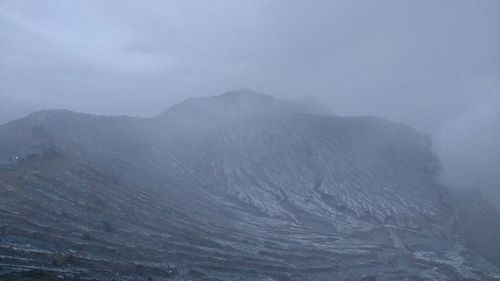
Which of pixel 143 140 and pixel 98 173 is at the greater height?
pixel 143 140

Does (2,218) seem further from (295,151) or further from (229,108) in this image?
(229,108)

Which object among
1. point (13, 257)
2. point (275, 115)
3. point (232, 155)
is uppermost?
point (275, 115)

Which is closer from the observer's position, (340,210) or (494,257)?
(494,257)

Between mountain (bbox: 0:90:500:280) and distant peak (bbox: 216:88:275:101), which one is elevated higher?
distant peak (bbox: 216:88:275:101)

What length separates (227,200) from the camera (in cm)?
7056

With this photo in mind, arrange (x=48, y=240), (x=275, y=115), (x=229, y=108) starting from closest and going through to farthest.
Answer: (x=48, y=240)
(x=275, y=115)
(x=229, y=108)

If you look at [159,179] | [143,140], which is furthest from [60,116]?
[159,179]

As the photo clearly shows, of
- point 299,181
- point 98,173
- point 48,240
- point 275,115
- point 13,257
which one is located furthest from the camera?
point 275,115

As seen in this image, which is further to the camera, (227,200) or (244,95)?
(244,95)

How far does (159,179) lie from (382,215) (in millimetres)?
36423

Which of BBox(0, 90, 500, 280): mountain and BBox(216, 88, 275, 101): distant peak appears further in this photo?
BBox(216, 88, 275, 101): distant peak

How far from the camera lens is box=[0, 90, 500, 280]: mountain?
127 ft

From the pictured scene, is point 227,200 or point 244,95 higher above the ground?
point 244,95

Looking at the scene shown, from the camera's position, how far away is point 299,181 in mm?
77062
